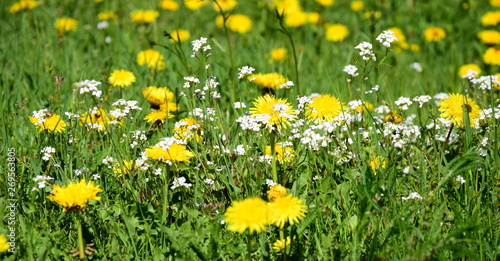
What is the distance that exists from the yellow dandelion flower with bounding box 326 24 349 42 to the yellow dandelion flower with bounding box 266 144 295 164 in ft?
8.23

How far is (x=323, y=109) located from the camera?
2523 mm

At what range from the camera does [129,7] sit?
16.7 feet

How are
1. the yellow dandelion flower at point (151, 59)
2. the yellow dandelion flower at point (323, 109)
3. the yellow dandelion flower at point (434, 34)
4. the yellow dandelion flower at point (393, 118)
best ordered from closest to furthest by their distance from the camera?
the yellow dandelion flower at point (323, 109), the yellow dandelion flower at point (393, 118), the yellow dandelion flower at point (151, 59), the yellow dandelion flower at point (434, 34)

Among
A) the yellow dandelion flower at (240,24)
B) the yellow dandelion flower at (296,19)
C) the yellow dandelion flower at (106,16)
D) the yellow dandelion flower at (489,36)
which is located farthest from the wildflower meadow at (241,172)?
the yellow dandelion flower at (489,36)

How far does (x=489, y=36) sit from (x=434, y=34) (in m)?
0.45

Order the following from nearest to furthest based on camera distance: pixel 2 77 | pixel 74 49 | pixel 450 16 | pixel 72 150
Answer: pixel 72 150 → pixel 2 77 → pixel 74 49 → pixel 450 16

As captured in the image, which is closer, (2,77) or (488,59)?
(2,77)

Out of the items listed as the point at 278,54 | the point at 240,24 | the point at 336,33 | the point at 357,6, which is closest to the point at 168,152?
the point at 278,54

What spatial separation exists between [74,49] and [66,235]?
2314 millimetres

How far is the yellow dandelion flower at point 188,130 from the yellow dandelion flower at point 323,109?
1.57 feet

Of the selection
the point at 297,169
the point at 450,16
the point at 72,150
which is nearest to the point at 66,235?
the point at 72,150

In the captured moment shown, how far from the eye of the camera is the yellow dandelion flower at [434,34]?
499cm

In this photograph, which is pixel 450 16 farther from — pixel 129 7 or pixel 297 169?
pixel 297 169

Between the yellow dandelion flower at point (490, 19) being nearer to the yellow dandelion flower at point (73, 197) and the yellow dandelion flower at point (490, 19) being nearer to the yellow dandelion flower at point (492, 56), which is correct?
the yellow dandelion flower at point (492, 56)
